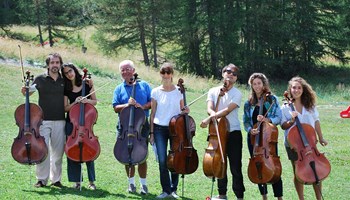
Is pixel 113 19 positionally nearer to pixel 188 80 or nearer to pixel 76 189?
pixel 188 80

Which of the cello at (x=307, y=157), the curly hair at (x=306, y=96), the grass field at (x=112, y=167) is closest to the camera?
the cello at (x=307, y=157)

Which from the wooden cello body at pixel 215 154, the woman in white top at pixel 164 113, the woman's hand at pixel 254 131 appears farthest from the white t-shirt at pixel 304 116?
the woman in white top at pixel 164 113

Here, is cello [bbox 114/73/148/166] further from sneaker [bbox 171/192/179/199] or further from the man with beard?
the man with beard

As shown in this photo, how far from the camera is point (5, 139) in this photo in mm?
12672

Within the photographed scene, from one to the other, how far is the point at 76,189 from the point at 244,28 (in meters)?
38.6

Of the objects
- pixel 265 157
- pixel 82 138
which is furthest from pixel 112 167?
pixel 265 157

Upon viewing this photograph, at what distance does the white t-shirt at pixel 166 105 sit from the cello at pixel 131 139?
0.30 metres

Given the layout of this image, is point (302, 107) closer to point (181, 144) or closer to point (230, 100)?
point (230, 100)

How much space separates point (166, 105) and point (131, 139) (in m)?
0.65

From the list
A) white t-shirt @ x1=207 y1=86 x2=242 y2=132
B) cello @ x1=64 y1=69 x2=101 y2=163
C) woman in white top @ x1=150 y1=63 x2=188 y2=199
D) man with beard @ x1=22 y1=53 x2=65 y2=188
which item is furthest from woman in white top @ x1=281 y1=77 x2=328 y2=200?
man with beard @ x1=22 y1=53 x2=65 y2=188

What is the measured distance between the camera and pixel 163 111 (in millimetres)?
7875

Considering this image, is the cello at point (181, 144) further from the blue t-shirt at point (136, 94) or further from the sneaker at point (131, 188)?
the sneaker at point (131, 188)

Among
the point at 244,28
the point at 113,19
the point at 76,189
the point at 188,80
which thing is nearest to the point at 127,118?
the point at 76,189

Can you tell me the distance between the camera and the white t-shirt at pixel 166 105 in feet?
25.7
